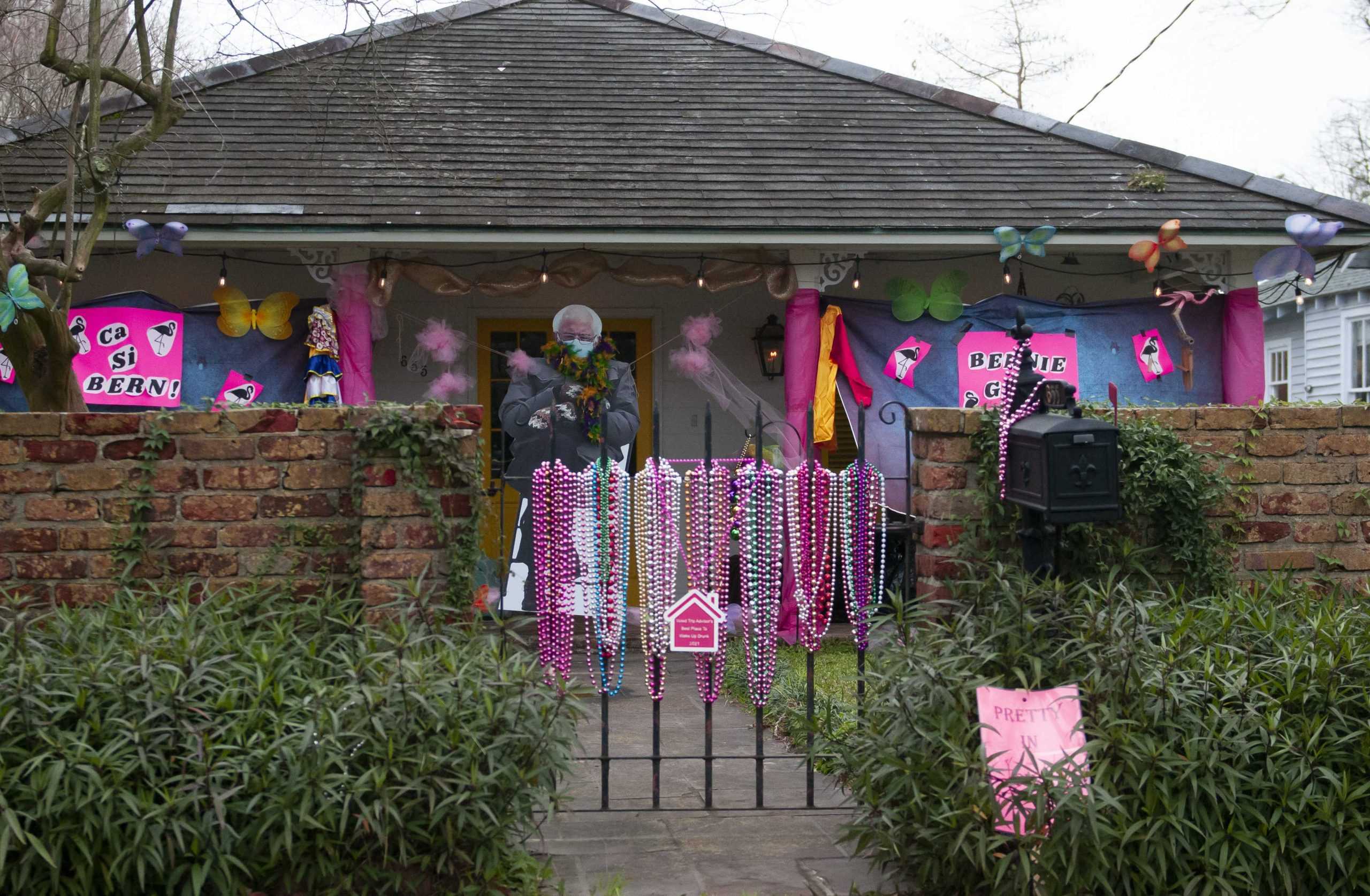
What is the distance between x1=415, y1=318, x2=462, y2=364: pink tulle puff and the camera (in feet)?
28.9

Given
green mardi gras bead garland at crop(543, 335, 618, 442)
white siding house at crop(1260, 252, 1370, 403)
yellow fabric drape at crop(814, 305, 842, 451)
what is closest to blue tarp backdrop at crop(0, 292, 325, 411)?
green mardi gras bead garland at crop(543, 335, 618, 442)

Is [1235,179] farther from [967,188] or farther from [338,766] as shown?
[338,766]

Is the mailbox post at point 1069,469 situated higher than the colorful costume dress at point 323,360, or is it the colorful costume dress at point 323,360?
the colorful costume dress at point 323,360

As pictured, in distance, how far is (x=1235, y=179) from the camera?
30.9 feet

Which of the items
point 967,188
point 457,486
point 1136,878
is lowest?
point 1136,878

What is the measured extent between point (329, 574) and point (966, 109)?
299 inches

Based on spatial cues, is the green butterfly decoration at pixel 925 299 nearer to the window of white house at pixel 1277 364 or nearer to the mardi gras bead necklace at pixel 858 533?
the mardi gras bead necklace at pixel 858 533

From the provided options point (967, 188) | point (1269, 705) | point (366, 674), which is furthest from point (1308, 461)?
point (967, 188)

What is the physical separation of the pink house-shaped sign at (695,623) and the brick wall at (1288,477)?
2.68 ft

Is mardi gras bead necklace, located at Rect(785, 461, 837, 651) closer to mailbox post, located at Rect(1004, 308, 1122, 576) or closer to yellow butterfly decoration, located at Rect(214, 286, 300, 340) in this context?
mailbox post, located at Rect(1004, 308, 1122, 576)

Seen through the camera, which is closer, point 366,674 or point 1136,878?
point 1136,878

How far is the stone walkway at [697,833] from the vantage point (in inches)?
158

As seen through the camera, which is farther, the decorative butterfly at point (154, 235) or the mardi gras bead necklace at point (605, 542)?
the decorative butterfly at point (154, 235)

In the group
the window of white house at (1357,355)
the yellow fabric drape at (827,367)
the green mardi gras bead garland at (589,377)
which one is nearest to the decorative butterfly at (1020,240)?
the yellow fabric drape at (827,367)
